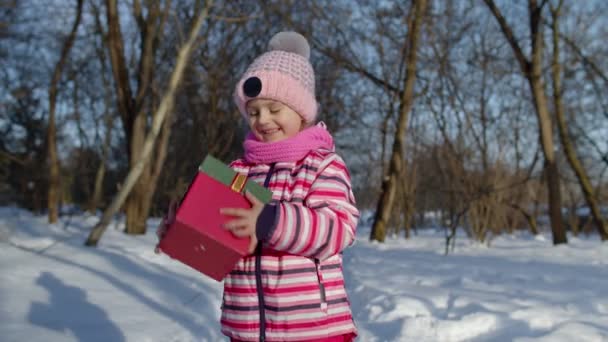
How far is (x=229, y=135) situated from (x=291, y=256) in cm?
1250

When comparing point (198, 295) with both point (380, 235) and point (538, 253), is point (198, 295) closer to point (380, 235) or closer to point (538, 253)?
point (538, 253)

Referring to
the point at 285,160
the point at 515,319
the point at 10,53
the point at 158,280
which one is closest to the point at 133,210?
the point at 10,53

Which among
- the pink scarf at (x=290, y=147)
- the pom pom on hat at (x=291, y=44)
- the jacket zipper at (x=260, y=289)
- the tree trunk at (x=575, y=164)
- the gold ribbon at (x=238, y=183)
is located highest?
the tree trunk at (x=575, y=164)

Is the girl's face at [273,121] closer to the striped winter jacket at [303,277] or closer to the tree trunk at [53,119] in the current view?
the striped winter jacket at [303,277]

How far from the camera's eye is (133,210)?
9.33 m

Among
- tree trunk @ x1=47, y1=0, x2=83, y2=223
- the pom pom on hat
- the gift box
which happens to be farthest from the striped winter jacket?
tree trunk @ x1=47, y1=0, x2=83, y2=223

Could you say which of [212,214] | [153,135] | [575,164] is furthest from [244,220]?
[575,164]

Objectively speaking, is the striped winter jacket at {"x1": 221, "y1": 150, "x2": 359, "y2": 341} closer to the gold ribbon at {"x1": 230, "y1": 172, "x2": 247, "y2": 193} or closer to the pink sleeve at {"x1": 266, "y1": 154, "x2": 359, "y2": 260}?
the pink sleeve at {"x1": 266, "y1": 154, "x2": 359, "y2": 260}

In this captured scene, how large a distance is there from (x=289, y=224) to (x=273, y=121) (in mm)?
462

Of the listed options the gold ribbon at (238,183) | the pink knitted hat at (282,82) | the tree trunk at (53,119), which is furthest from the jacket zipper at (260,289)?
the tree trunk at (53,119)

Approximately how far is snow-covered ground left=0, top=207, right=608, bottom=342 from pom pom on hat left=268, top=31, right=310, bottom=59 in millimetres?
1927

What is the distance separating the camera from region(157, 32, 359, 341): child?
4.42 feet

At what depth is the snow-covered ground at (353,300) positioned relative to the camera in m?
3.04

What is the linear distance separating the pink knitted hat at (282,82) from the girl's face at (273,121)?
22 mm
